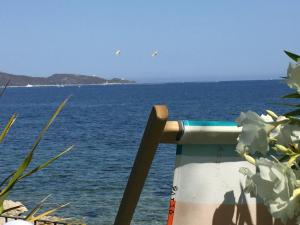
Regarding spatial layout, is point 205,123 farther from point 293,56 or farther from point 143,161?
point 293,56

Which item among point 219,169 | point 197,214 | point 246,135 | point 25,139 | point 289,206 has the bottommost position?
point 25,139

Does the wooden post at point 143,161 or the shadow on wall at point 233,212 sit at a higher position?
the wooden post at point 143,161

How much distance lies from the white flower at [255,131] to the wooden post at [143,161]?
420 millimetres

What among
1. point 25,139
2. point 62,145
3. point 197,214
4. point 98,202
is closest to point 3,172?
point 98,202

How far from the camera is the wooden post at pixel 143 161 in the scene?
152cm

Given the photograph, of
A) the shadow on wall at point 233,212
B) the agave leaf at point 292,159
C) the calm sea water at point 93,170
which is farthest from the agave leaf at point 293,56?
the calm sea water at point 93,170

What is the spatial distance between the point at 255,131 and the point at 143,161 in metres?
0.61

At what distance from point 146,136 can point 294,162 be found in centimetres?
57

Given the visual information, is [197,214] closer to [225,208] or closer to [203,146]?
[225,208]

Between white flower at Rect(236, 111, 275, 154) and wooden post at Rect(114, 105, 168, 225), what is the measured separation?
0.42m

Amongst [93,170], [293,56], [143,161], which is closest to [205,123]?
[143,161]

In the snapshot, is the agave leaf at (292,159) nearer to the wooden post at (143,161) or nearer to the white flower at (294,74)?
the white flower at (294,74)

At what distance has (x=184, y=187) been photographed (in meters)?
1.98

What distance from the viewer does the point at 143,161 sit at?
1.66 meters
